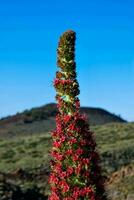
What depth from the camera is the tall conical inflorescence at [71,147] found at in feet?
47.4

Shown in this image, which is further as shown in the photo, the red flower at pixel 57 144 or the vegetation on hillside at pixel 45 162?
the vegetation on hillside at pixel 45 162

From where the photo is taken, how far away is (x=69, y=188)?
14.4 metres

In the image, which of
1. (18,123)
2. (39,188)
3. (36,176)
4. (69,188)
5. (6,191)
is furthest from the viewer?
(18,123)

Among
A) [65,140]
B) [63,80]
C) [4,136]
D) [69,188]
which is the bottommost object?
[69,188]

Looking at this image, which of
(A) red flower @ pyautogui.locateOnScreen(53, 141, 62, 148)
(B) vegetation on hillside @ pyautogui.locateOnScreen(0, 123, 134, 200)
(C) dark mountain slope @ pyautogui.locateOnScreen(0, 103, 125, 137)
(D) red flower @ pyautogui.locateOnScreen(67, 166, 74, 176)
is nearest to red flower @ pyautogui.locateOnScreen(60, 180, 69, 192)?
(D) red flower @ pyautogui.locateOnScreen(67, 166, 74, 176)

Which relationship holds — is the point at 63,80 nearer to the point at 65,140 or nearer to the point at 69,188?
the point at 65,140

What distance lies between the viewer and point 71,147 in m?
14.6

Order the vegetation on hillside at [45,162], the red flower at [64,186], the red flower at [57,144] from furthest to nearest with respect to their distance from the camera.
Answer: the vegetation on hillside at [45,162] < the red flower at [57,144] < the red flower at [64,186]

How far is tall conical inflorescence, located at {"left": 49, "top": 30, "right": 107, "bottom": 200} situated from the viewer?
569 inches

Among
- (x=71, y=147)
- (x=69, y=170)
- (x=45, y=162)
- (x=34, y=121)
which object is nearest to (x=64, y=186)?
(x=69, y=170)

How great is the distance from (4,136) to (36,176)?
39.4 meters

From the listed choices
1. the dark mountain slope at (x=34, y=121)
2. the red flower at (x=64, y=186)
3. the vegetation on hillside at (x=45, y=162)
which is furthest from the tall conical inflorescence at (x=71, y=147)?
the dark mountain slope at (x=34, y=121)

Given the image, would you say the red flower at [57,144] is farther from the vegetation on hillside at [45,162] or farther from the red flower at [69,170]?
the vegetation on hillside at [45,162]

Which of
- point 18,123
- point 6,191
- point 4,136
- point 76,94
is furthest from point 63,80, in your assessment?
point 18,123
